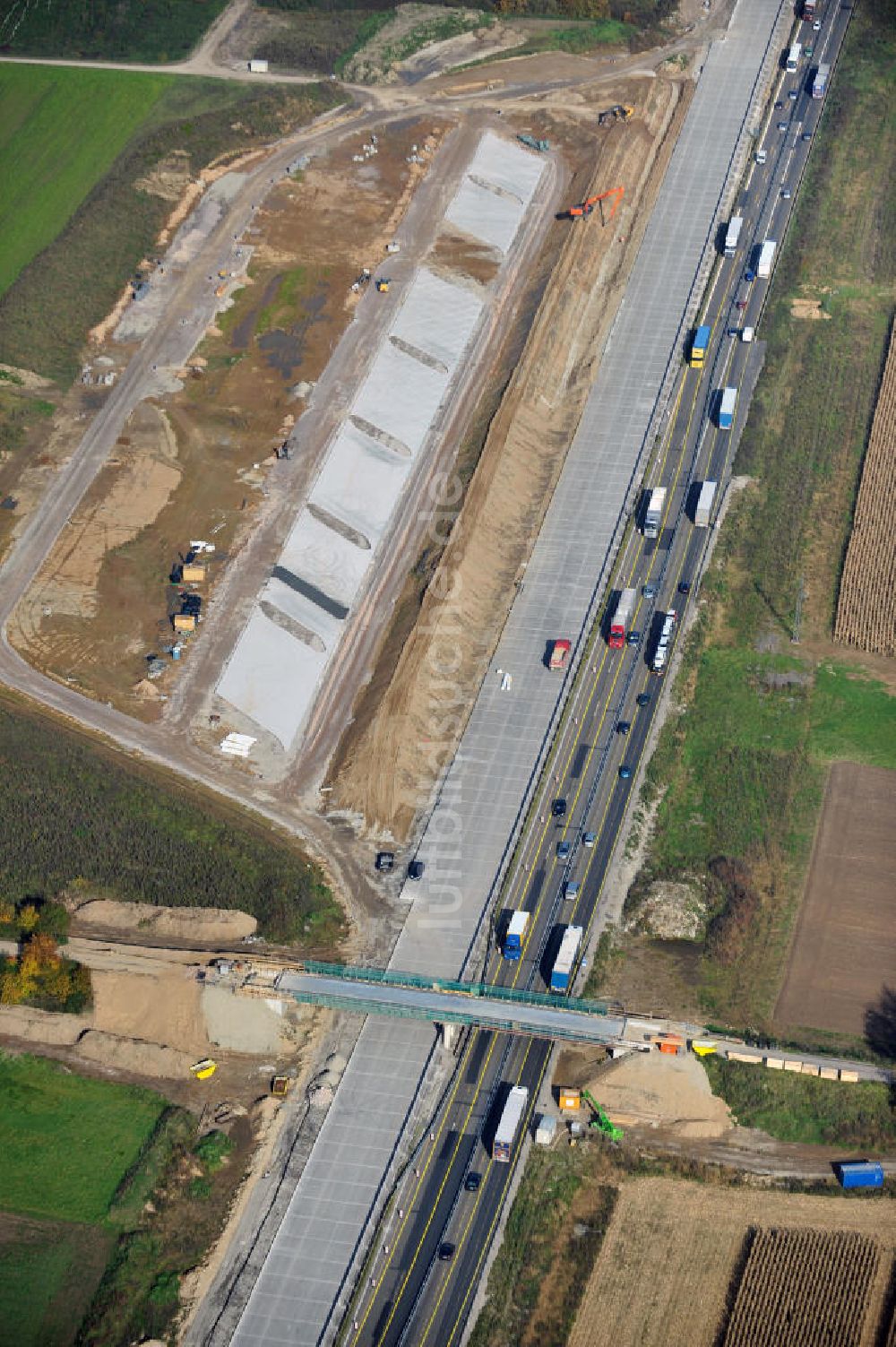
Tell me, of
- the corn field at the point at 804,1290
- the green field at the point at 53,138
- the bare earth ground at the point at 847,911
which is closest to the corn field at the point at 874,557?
the bare earth ground at the point at 847,911

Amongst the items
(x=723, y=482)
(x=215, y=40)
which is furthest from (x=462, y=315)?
(x=215, y=40)

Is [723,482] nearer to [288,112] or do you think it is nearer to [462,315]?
[462,315]

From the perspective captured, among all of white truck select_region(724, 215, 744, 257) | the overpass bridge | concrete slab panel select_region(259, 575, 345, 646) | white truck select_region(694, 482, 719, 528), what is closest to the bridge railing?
the overpass bridge

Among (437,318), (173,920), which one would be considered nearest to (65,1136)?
(173,920)

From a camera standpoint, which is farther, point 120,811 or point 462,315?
point 462,315

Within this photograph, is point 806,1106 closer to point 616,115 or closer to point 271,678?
point 271,678
